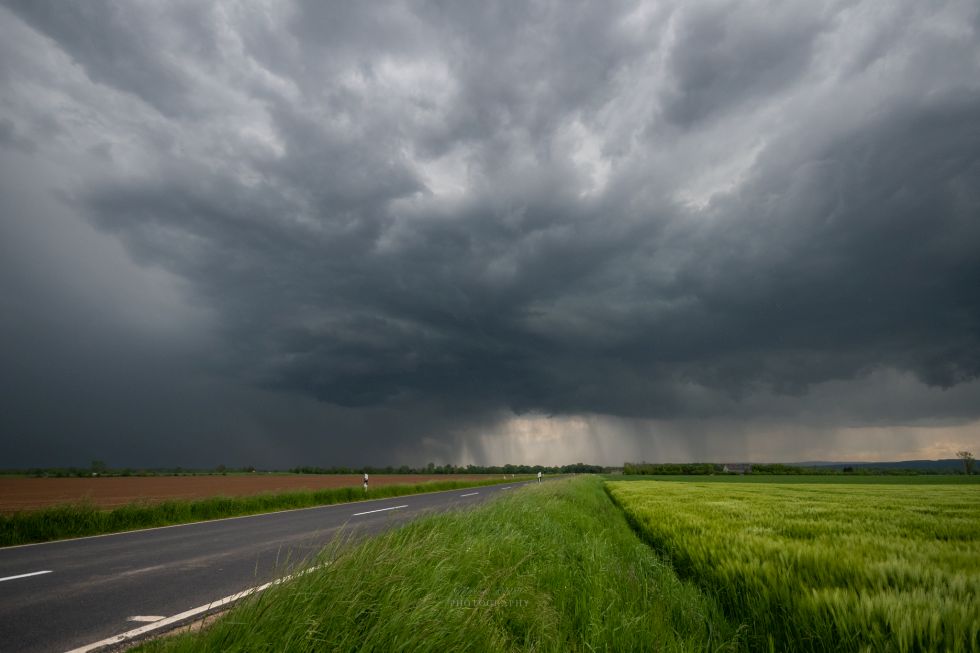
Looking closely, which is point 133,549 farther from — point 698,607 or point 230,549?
point 698,607

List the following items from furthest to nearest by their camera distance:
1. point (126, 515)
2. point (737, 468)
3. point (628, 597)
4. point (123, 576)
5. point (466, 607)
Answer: point (737, 468), point (126, 515), point (123, 576), point (628, 597), point (466, 607)

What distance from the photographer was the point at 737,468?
117812 millimetres

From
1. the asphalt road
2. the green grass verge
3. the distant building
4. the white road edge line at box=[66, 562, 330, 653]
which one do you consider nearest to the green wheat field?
the white road edge line at box=[66, 562, 330, 653]

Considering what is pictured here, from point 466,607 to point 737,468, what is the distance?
132277mm

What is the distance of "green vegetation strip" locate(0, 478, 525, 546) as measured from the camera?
41.2ft

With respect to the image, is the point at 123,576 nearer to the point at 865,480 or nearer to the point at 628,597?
the point at 628,597

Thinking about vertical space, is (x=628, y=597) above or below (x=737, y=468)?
above

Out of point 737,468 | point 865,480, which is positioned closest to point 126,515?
point 865,480

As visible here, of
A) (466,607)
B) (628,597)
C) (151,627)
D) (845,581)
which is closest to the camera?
(466,607)

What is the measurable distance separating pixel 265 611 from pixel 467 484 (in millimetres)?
47967

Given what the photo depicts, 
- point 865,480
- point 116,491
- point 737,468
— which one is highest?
point 116,491

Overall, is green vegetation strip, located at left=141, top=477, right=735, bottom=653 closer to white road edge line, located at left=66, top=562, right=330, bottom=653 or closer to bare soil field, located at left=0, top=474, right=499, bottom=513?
white road edge line, located at left=66, top=562, right=330, bottom=653

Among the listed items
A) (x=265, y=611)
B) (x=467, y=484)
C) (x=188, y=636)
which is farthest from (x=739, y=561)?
(x=467, y=484)

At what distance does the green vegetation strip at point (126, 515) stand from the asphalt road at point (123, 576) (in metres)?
1.08
